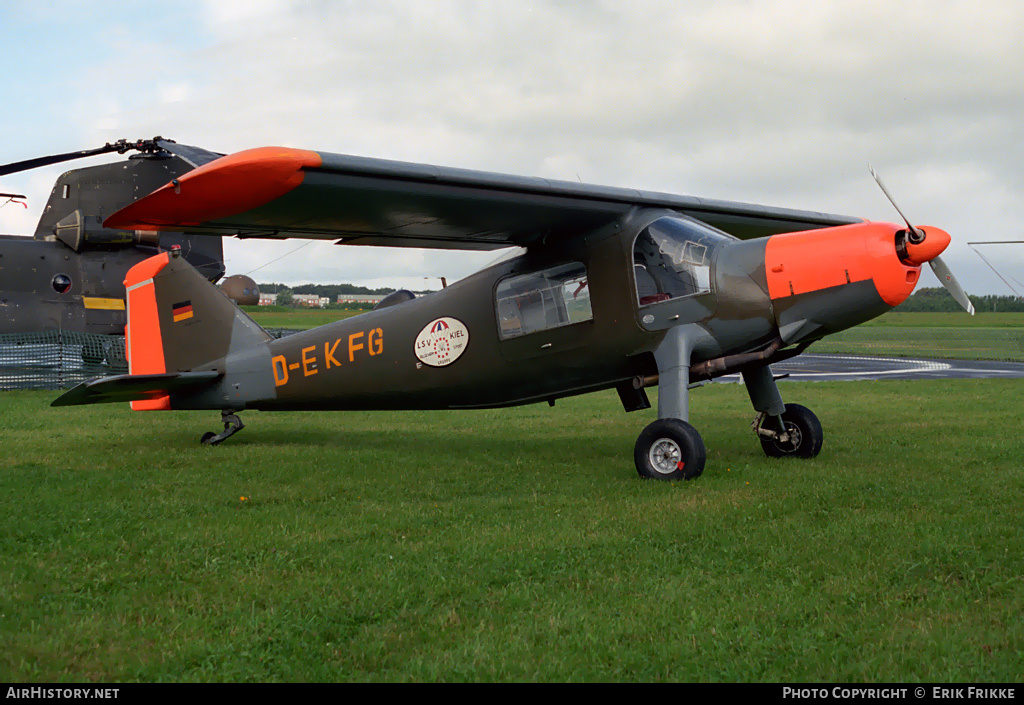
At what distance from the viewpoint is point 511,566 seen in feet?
16.5

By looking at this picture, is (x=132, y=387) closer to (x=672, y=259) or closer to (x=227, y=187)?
(x=227, y=187)

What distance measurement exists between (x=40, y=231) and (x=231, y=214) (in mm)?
18877

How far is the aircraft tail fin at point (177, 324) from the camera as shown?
1173 centimetres

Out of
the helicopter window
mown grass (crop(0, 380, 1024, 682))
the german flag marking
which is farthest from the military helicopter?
the helicopter window

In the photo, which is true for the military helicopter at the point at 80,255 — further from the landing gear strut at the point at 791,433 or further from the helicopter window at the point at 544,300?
the landing gear strut at the point at 791,433

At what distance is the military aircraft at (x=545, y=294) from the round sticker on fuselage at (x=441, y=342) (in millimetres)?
20

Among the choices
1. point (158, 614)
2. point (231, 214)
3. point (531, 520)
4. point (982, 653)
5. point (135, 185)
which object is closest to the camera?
point (982, 653)

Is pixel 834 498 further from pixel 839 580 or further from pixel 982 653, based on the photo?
pixel 982 653

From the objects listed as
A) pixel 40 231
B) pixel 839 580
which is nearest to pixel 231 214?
pixel 839 580

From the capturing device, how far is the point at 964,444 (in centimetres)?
992

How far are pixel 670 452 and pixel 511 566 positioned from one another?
10.9ft

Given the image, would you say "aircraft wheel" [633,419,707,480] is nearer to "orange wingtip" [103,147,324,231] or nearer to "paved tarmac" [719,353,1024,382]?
"orange wingtip" [103,147,324,231]

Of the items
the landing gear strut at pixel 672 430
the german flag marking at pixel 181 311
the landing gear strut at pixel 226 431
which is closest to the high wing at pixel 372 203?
the landing gear strut at pixel 672 430

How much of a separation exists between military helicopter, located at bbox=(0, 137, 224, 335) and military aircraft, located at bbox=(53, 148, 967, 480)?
12838mm
